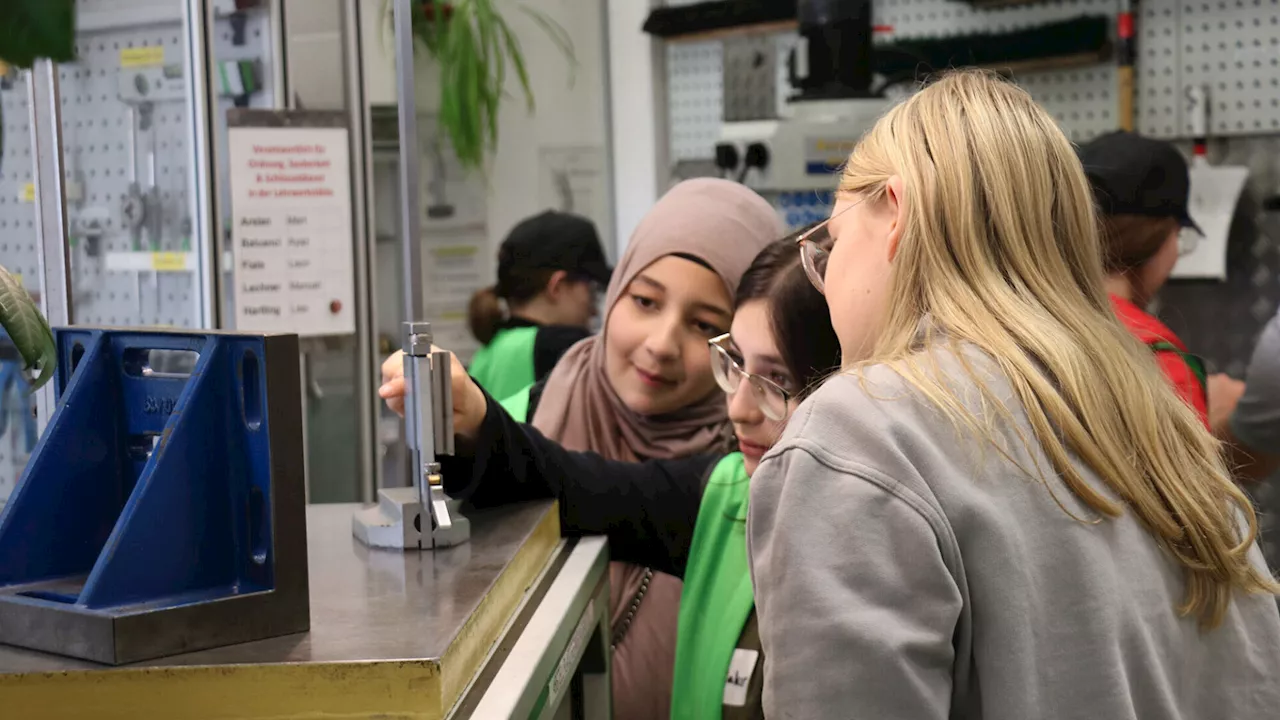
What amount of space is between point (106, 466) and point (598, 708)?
2.33 feet

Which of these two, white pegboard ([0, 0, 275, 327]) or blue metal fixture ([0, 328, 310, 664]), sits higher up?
white pegboard ([0, 0, 275, 327])

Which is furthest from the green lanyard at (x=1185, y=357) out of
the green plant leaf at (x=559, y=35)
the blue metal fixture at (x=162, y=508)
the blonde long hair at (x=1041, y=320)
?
the green plant leaf at (x=559, y=35)

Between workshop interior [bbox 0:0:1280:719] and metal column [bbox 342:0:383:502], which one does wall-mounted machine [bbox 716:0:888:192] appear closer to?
workshop interior [bbox 0:0:1280:719]

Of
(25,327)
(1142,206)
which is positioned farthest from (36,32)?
(1142,206)

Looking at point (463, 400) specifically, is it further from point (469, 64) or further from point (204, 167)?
point (469, 64)

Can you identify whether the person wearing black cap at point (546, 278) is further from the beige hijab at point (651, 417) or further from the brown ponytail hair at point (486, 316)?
the beige hijab at point (651, 417)

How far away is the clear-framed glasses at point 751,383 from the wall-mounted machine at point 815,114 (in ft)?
5.31

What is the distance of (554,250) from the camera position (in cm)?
316

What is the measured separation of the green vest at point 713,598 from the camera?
4.93 feet

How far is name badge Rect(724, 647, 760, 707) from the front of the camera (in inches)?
58.3

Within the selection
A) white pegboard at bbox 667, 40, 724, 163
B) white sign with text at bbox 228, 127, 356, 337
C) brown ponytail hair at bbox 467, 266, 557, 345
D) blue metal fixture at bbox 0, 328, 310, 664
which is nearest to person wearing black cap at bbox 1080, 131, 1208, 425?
brown ponytail hair at bbox 467, 266, 557, 345

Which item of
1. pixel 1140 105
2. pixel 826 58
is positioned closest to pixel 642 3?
pixel 826 58

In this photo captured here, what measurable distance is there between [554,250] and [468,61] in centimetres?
99

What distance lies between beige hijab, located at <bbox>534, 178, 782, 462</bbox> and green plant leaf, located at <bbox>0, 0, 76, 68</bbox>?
1.33 m
